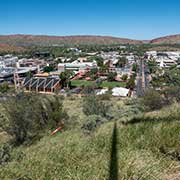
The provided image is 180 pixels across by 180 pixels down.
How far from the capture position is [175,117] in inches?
148

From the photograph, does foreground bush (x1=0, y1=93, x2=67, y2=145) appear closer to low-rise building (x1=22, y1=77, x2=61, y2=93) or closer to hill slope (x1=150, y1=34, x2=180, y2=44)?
low-rise building (x1=22, y1=77, x2=61, y2=93)

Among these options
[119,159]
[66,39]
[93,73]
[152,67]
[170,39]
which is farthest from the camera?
[66,39]

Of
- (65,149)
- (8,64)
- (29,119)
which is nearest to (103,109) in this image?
(29,119)

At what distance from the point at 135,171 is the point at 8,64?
6882cm

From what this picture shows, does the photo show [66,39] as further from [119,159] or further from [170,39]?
[119,159]

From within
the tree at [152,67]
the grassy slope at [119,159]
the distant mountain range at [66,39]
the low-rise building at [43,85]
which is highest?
the grassy slope at [119,159]

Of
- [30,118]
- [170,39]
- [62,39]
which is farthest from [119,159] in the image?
[62,39]

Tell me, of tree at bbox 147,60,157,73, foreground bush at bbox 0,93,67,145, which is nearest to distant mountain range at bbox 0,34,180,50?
tree at bbox 147,60,157,73

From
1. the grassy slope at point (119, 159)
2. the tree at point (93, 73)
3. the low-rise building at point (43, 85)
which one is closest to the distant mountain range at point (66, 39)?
the tree at point (93, 73)

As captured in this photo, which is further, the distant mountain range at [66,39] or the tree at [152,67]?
the distant mountain range at [66,39]

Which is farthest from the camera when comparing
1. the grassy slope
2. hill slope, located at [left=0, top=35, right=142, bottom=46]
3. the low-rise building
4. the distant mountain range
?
hill slope, located at [left=0, top=35, right=142, bottom=46]

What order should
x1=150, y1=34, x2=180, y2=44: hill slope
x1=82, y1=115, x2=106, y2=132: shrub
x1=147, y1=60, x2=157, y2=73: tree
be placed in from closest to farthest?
x1=82, y1=115, x2=106, y2=132: shrub
x1=147, y1=60, x2=157, y2=73: tree
x1=150, y1=34, x2=180, y2=44: hill slope

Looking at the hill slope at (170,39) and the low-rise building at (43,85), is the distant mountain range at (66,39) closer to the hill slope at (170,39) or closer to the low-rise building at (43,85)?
the hill slope at (170,39)

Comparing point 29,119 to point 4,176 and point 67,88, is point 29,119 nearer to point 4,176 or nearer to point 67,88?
point 4,176
